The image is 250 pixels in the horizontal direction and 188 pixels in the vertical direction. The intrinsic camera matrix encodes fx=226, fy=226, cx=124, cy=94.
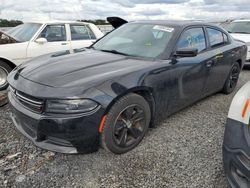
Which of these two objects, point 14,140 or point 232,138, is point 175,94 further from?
point 14,140

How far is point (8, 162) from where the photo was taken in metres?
2.44

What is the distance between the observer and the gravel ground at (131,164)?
2203 mm

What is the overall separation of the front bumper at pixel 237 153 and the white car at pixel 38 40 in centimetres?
438

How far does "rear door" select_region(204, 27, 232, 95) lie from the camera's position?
3.74 m

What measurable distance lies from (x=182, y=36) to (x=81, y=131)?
6.60 feet

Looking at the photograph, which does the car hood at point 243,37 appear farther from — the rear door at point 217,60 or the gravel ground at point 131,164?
the gravel ground at point 131,164

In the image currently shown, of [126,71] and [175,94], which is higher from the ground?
[126,71]

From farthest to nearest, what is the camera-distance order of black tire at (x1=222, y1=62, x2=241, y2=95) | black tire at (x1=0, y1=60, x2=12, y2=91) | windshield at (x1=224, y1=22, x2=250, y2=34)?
windshield at (x1=224, y1=22, x2=250, y2=34) → black tire at (x1=0, y1=60, x2=12, y2=91) → black tire at (x1=222, y1=62, x2=241, y2=95)

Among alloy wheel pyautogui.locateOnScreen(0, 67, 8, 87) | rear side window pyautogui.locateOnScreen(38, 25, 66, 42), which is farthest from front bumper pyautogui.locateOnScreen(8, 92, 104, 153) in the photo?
rear side window pyautogui.locateOnScreen(38, 25, 66, 42)

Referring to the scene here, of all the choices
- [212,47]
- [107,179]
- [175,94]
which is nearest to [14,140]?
[107,179]

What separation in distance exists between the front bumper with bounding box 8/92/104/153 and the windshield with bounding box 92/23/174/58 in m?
1.25

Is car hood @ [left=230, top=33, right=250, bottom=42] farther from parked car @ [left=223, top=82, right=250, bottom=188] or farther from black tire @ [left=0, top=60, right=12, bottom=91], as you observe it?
black tire @ [left=0, top=60, right=12, bottom=91]

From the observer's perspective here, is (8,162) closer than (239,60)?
Yes

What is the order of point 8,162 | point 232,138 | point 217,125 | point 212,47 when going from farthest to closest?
point 212,47
point 217,125
point 8,162
point 232,138
